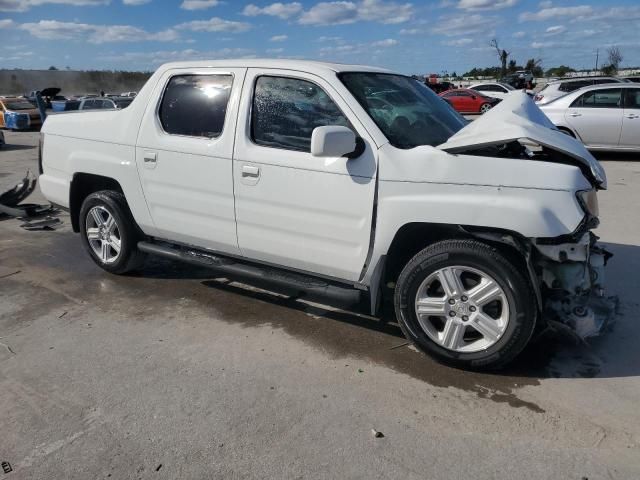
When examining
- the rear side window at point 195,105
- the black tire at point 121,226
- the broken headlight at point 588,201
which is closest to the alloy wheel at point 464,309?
the broken headlight at point 588,201

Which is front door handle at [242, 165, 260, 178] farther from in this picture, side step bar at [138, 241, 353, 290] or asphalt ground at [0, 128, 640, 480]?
asphalt ground at [0, 128, 640, 480]

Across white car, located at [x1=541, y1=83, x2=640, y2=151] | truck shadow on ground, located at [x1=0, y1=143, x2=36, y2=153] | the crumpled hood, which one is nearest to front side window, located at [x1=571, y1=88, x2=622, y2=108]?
white car, located at [x1=541, y1=83, x2=640, y2=151]

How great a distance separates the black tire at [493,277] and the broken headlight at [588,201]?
51 centimetres

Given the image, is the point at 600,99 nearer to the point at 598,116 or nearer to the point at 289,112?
the point at 598,116

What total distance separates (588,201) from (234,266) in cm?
251

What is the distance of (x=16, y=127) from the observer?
22516 mm

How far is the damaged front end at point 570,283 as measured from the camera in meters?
3.23

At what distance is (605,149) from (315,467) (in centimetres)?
1121

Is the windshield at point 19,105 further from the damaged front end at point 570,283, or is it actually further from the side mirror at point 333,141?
the damaged front end at point 570,283

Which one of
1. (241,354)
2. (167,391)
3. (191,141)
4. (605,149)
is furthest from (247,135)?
(605,149)

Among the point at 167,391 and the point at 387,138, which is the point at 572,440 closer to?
the point at 387,138

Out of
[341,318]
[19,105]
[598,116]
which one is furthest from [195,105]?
[19,105]

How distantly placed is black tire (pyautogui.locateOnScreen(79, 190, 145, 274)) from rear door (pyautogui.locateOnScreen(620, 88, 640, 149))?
10.2m

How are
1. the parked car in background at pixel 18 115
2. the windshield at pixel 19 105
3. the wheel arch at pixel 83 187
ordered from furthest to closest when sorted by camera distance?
the windshield at pixel 19 105 → the parked car in background at pixel 18 115 → the wheel arch at pixel 83 187
